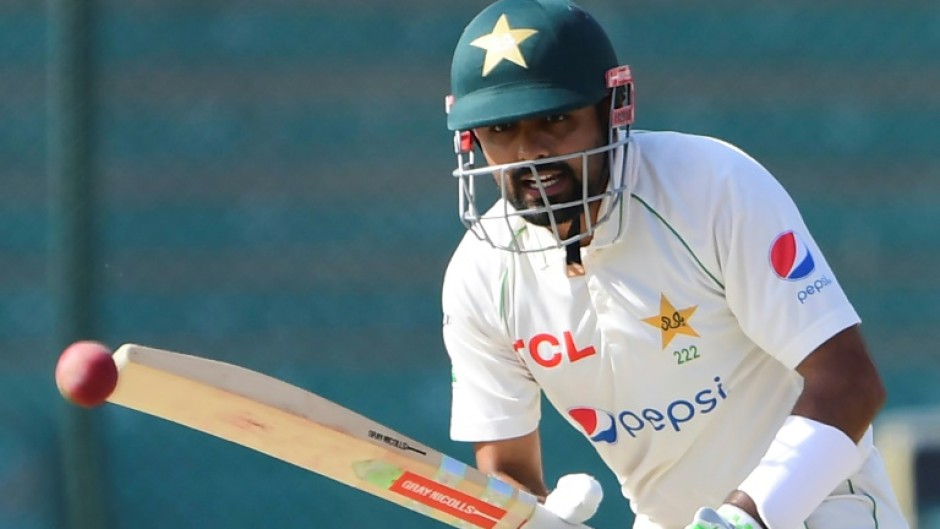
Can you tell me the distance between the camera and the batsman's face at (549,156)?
266 centimetres

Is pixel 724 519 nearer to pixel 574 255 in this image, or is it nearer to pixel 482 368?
pixel 574 255

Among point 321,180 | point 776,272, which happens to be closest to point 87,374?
point 776,272

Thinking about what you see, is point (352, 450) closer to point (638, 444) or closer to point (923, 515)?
point (638, 444)

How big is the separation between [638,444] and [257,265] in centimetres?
237

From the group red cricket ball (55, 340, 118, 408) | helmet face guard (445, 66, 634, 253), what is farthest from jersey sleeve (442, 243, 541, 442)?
red cricket ball (55, 340, 118, 408)

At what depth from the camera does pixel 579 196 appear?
2676 millimetres

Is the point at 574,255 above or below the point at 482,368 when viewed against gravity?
above

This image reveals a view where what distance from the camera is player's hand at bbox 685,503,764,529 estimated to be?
229 centimetres

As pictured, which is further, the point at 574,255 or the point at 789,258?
the point at 574,255

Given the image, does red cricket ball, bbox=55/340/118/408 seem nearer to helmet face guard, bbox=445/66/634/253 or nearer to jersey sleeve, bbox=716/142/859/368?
helmet face guard, bbox=445/66/634/253

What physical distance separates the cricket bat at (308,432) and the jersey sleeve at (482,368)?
0.19 metres

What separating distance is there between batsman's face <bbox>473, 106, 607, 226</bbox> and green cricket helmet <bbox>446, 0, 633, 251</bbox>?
0.6 inches

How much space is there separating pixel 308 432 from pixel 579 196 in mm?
561

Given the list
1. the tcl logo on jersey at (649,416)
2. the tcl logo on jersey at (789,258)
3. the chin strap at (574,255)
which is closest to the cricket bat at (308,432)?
the tcl logo on jersey at (649,416)
